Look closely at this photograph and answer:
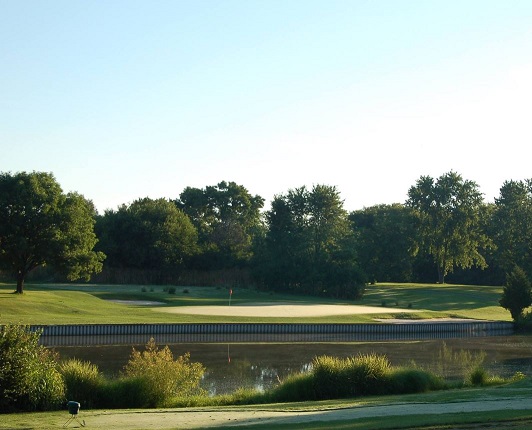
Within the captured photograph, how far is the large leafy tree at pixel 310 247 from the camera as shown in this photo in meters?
80.9

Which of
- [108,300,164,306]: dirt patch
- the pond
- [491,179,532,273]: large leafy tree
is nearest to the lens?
the pond

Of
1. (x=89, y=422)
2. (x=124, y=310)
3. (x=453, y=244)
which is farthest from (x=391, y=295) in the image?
(x=89, y=422)

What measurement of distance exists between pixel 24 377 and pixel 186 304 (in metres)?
40.1

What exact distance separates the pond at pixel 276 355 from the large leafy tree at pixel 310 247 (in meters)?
35.2

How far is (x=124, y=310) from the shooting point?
166 feet

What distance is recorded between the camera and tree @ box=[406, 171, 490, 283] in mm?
104000

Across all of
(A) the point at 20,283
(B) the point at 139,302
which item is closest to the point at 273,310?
(B) the point at 139,302

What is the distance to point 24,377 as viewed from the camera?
730 inches

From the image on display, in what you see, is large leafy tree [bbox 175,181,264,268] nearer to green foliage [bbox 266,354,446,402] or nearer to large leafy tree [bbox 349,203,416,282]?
large leafy tree [bbox 349,203,416,282]

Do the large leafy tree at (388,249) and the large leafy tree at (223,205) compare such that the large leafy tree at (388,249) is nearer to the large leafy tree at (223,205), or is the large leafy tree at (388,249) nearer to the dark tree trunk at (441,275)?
the dark tree trunk at (441,275)

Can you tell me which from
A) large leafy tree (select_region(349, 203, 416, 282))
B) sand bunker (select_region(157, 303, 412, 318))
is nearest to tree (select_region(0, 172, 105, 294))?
sand bunker (select_region(157, 303, 412, 318))

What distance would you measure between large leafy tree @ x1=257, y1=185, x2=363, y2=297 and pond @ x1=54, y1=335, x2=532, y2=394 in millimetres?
35158

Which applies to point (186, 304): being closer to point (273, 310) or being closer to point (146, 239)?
point (273, 310)

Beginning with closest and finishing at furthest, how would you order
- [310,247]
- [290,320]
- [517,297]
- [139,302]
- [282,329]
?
1. [282,329]
2. [290,320]
3. [517,297]
4. [139,302]
5. [310,247]
